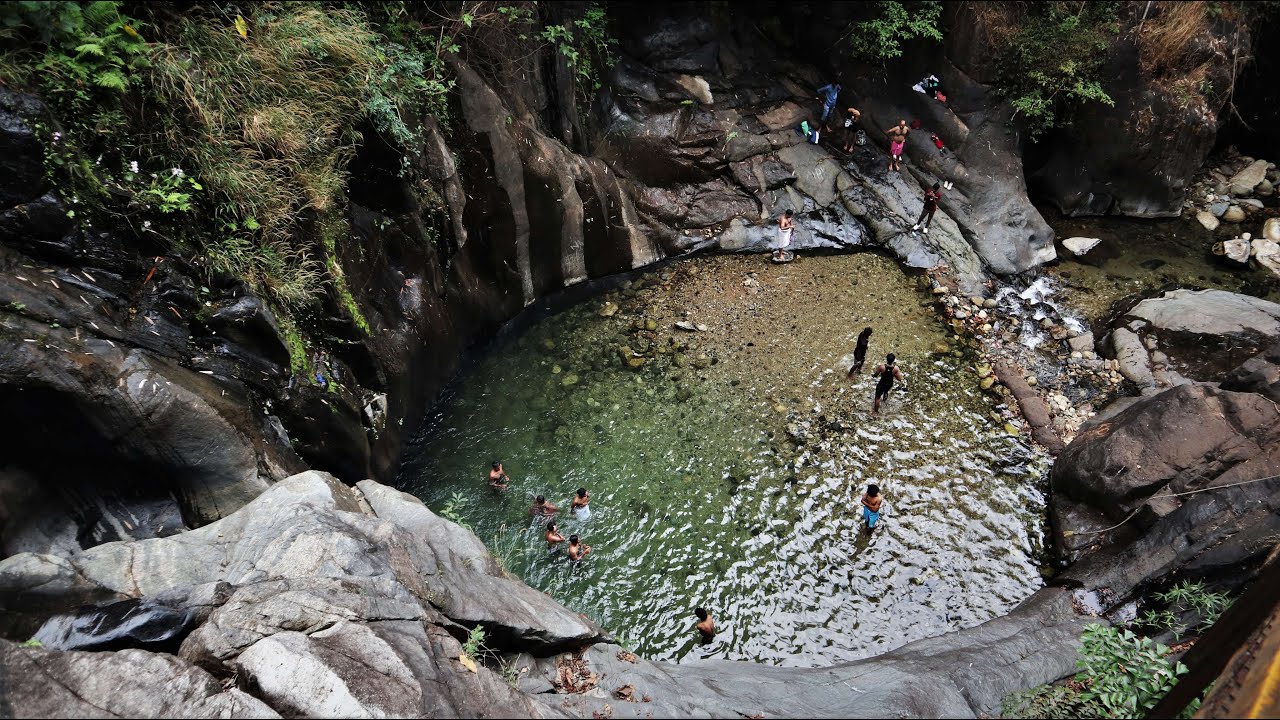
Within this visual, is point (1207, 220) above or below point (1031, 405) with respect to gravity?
above

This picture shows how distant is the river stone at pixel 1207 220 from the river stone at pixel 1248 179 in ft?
4.39

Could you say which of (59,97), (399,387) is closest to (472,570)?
(399,387)

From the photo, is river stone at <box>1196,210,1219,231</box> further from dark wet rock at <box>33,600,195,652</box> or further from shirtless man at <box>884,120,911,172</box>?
dark wet rock at <box>33,600,195,652</box>

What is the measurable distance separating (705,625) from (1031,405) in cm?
733

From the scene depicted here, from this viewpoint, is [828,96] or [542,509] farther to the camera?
[828,96]

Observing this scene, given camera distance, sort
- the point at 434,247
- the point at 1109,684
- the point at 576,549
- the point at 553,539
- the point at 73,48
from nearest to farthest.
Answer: the point at 1109,684, the point at 73,48, the point at 576,549, the point at 553,539, the point at 434,247

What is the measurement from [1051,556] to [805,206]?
9.13m

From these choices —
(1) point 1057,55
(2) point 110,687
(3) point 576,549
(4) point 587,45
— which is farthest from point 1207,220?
(2) point 110,687

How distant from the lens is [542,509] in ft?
30.3

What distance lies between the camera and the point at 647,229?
14539mm

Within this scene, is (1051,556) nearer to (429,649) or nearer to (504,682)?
(504,682)

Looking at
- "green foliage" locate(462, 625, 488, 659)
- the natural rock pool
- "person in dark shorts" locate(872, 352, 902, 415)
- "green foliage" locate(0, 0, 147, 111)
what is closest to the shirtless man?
the natural rock pool

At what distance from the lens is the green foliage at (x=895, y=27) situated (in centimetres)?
1445

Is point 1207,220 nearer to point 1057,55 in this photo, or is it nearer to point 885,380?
point 1057,55
